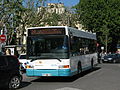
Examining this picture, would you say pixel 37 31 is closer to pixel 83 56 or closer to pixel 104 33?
pixel 83 56

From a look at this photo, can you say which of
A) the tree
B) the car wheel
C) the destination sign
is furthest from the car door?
the tree

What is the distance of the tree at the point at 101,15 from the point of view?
51000mm

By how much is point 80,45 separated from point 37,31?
303 cm

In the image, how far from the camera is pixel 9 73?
10836 millimetres

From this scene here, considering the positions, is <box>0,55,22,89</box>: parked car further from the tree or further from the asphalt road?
the tree

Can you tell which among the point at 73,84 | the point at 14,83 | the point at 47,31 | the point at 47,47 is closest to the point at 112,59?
the point at 47,31

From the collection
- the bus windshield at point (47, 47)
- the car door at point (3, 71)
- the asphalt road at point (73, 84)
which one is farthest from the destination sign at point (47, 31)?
the car door at point (3, 71)

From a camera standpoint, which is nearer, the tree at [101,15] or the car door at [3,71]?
the car door at [3,71]

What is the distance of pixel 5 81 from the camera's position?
1059 cm

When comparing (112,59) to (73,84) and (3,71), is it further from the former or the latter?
(3,71)

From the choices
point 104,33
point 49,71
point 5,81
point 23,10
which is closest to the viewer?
point 5,81

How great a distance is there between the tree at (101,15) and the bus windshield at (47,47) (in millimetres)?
38041

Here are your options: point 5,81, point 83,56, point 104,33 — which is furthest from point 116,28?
point 5,81

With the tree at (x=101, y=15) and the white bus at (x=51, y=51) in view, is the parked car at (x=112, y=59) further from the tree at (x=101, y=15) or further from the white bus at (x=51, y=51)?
the white bus at (x=51, y=51)
